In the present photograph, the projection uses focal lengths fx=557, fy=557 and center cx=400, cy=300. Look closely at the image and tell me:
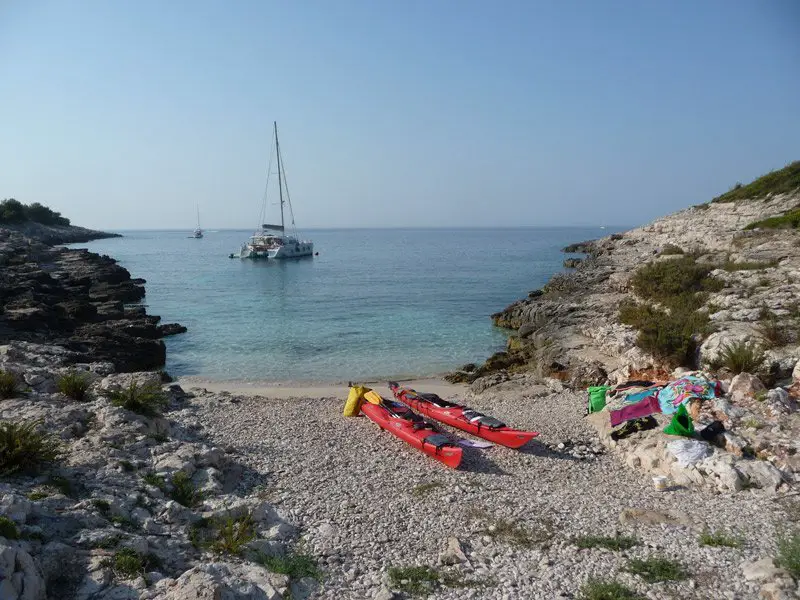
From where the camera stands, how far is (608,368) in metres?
16.4

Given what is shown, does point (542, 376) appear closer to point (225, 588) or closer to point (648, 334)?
point (648, 334)

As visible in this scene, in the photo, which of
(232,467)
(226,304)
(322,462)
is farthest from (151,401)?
(226,304)

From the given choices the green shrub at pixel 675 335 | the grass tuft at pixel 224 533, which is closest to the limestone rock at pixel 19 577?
the grass tuft at pixel 224 533

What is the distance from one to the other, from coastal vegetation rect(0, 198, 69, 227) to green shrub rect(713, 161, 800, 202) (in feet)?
296

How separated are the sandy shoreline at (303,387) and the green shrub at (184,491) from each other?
8394 mm

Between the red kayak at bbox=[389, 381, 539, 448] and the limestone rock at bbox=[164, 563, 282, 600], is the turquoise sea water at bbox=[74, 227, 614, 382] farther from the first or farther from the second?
the limestone rock at bbox=[164, 563, 282, 600]

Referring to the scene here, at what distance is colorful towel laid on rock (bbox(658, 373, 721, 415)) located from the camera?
38.8ft

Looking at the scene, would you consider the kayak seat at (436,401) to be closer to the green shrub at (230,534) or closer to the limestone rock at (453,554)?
the limestone rock at (453,554)

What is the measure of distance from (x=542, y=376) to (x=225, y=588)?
13.2 m

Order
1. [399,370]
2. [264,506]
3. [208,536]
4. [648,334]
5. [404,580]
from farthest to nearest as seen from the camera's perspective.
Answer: [399,370] < [648,334] < [264,506] < [208,536] < [404,580]

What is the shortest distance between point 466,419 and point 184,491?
6.10 metres

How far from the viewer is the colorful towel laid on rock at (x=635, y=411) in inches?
456

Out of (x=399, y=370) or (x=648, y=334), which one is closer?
(x=648, y=334)

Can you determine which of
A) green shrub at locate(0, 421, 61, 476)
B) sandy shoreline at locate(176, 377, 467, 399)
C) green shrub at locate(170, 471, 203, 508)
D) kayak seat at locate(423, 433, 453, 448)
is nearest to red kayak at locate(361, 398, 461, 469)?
kayak seat at locate(423, 433, 453, 448)
